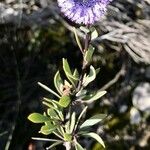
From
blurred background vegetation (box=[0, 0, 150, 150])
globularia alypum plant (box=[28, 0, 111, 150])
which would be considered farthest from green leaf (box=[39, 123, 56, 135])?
blurred background vegetation (box=[0, 0, 150, 150])

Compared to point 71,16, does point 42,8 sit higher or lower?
lower

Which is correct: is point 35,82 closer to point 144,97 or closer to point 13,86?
point 13,86

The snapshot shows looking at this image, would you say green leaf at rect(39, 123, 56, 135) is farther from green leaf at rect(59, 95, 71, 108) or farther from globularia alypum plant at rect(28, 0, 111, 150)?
green leaf at rect(59, 95, 71, 108)

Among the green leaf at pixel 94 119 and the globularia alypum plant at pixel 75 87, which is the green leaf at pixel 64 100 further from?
the green leaf at pixel 94 119

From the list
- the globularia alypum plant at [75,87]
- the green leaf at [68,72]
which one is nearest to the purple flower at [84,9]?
the globularia alypum plant at [75,87]

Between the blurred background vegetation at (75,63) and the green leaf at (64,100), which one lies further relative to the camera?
the blurred background vegetation at (75,63)

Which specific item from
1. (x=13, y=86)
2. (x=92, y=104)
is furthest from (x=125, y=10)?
(x=13, y=86)
